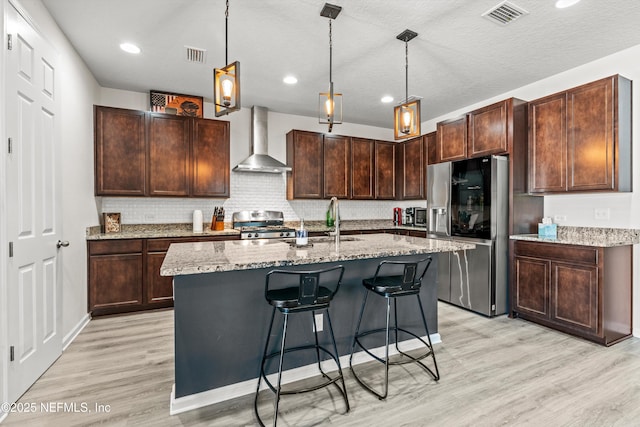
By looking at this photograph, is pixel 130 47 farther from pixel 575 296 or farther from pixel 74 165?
pixel 575 296

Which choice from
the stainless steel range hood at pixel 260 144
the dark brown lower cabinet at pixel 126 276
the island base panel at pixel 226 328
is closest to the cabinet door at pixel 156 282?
the dark brown lower cabinet at pixel 126 276

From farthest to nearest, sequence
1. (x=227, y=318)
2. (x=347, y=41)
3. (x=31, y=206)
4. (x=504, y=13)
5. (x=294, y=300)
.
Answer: (x=347, y=41), (x=504, y=13), (x=31, y=206), (x=227, y=318), (x=294, y=300)

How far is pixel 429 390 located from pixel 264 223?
11.2 feet

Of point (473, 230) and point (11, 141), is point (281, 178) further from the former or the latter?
point (11, 141)

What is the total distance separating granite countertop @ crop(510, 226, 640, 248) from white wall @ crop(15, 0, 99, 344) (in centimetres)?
459

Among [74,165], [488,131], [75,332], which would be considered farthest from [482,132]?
[75,332]

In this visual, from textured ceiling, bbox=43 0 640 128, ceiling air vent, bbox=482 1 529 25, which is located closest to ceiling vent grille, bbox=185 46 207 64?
textured ceiling, bbox=43 0 640 128

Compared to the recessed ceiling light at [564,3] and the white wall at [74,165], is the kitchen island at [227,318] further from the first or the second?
the recessed ceiling light at [564,3]

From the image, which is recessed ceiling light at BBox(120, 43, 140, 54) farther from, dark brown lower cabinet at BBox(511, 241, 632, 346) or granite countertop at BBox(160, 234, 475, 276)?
dark brown lower cabinet at BBox(511, 241, 632, 346)

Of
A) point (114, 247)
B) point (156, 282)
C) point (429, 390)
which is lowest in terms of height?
point (429, 390)

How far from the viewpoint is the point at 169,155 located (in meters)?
4.12

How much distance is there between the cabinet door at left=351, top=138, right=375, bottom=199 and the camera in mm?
5402

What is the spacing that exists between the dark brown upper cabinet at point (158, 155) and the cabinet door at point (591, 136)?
4.09 meters

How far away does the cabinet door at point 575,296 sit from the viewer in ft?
9.52
